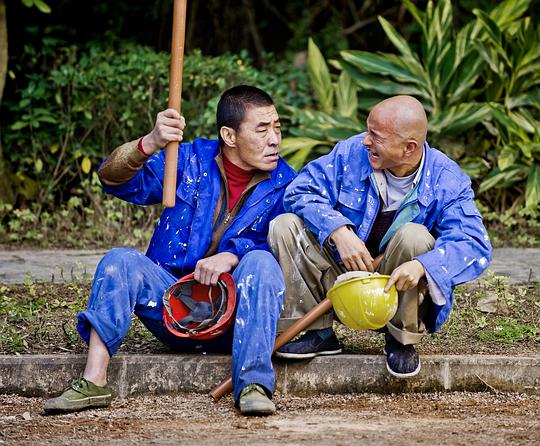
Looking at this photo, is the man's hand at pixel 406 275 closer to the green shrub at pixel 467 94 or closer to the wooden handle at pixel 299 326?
the wooden handle at pixel 299 326

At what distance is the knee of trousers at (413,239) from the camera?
13.6 feet

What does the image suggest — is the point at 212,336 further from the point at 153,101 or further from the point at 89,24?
the point at 89,24

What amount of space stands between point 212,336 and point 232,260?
317mm

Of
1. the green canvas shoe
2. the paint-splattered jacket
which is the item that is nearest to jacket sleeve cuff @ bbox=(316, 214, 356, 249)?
the paint-splattered jacket

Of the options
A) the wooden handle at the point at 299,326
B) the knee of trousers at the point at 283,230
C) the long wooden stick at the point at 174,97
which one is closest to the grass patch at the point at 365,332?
the wooden handle at the point at 299,326

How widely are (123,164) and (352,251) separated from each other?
1.01 m

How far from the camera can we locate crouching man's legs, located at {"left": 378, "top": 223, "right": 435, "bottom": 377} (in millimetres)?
4152

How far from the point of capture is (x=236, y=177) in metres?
4.54

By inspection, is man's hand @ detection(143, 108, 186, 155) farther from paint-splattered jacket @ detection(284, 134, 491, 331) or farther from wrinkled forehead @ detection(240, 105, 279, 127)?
paint-splattered jacket @ detection(284, 134, 491, 331)

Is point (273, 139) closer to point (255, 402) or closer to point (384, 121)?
point (384, 121)

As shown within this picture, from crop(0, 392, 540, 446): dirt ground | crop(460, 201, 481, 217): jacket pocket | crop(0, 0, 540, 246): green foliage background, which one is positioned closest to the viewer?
crop(0, 392, 540, 446): dirt ground

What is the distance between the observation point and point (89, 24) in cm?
945

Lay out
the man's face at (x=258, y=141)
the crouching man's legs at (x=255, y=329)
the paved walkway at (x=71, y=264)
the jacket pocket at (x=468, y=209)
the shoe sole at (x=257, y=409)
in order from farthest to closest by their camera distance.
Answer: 1. the paved walkway at (x=71, y=264)
2. the man's face at (x=258, y=141)
3. the jacket pocket at (x=468, y=209)
4. the crouching man's legs at (x=255, y=329)
5. the shoe sole at (x=257, y=409)

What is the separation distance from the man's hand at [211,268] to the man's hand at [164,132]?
0.50 meters
